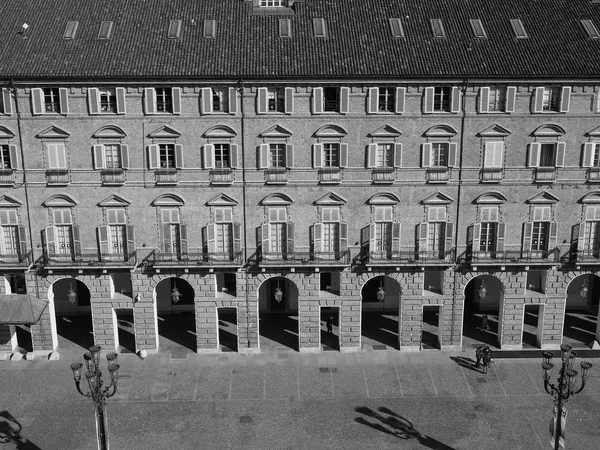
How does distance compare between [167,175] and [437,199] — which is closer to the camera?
[167,175]

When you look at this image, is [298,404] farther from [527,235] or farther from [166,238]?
[527,235]

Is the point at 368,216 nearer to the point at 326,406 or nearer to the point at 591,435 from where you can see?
the point at 326,406

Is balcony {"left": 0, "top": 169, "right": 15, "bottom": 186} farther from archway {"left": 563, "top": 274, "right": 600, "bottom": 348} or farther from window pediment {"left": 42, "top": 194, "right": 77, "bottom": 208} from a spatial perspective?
archway {"left": 563, "top": 274, "right": 600, "bottom": 348}

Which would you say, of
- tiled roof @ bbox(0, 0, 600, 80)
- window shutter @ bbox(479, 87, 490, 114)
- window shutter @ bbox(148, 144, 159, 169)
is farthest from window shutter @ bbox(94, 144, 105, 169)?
window shutter @ bbox(479, 87, 490, 114)

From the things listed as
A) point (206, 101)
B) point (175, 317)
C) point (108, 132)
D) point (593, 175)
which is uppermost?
point (206, 101)

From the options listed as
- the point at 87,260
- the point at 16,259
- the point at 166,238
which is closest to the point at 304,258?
the point at 166,238

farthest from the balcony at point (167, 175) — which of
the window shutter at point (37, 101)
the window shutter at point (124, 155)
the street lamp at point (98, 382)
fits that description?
the street lamp at point (98, 382)

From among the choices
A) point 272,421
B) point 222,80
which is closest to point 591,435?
point 272,421

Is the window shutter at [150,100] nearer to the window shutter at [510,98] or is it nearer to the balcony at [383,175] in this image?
the balcony at [383,175]
